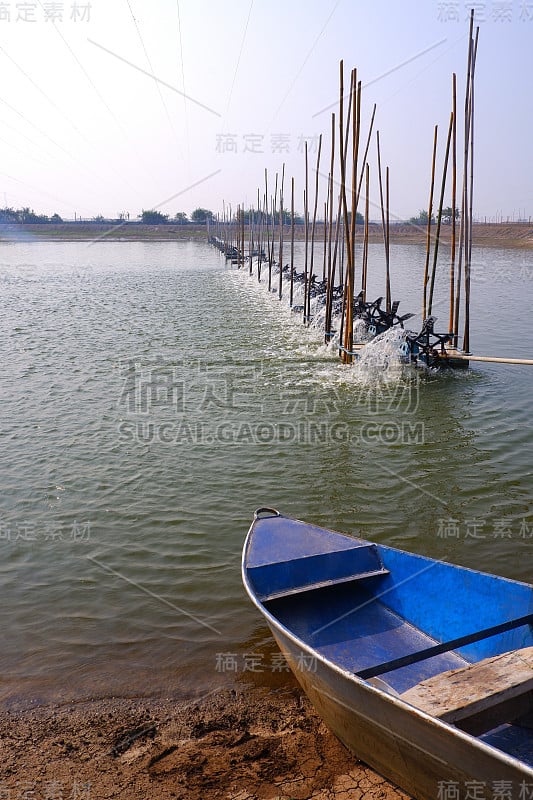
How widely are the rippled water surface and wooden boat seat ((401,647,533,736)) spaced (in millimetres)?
1928

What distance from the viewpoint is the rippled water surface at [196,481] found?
17.6 ft

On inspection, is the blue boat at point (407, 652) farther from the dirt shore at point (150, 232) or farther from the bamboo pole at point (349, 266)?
the dirt shore at point (150, 232)

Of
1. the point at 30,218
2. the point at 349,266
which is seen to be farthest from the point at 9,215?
the point at 349,266

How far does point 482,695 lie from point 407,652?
1338 mm

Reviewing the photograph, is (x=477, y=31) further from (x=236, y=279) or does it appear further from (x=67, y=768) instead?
(x=236, y=279)

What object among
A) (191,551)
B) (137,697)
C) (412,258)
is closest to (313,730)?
(137,697)

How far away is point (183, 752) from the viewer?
13.1 feet

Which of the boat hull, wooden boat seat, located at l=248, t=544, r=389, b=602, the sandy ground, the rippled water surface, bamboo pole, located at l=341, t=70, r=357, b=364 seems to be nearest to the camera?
the boat hull

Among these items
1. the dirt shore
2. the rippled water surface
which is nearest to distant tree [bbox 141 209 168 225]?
the dirt shore

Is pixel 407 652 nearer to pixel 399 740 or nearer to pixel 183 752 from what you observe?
pixel 399 740

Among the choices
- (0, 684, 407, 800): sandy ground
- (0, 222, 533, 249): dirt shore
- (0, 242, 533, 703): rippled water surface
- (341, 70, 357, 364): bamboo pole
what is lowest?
(0, 684, 407, 800): sandy ground

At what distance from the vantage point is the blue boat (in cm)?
315

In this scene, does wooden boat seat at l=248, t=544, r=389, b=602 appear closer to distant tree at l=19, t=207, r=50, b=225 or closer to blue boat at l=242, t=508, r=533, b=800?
blue boat at l=242, t=508, r=533, b=800

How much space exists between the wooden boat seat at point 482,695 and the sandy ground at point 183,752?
693 millimetres
